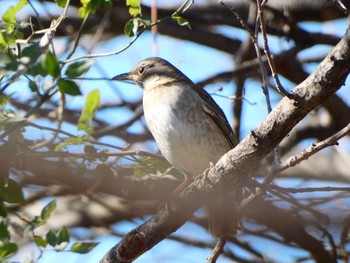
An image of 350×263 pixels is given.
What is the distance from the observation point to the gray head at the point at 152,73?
5.62 m

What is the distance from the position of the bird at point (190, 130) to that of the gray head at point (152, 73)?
13.1 inches

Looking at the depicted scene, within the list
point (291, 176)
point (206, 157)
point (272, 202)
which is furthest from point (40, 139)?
point (291, 176)

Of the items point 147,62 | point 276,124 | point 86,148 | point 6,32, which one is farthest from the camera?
point 147,62

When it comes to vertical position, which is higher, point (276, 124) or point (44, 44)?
point (44, 44)

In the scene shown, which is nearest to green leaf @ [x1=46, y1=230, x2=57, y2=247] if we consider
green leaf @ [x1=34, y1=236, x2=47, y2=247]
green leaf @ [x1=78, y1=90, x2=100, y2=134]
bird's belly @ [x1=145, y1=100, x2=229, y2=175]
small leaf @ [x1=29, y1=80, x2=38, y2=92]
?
green leaf @ [x1=34, y1=236, x2=47, y2=247]

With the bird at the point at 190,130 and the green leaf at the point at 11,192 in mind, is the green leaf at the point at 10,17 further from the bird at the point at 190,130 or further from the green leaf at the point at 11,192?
the bird at the point at 190,130

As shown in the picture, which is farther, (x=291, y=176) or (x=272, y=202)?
(x=291, y=176)

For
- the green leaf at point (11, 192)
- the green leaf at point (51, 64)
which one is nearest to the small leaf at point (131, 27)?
A: the green leaf at point (51, 64)

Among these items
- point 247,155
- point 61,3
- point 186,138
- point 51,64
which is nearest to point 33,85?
point 51,64

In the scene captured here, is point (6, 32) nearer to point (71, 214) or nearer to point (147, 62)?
point (147, 62)

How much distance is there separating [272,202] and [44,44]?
1.42 metres

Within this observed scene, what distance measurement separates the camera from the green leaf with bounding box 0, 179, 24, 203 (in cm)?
363

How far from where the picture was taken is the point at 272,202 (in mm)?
3951

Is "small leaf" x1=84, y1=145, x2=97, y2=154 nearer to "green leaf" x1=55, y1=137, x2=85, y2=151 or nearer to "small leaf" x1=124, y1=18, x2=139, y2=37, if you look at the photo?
"green leaf" x1=55, y1=137, x2=85, y2=151
